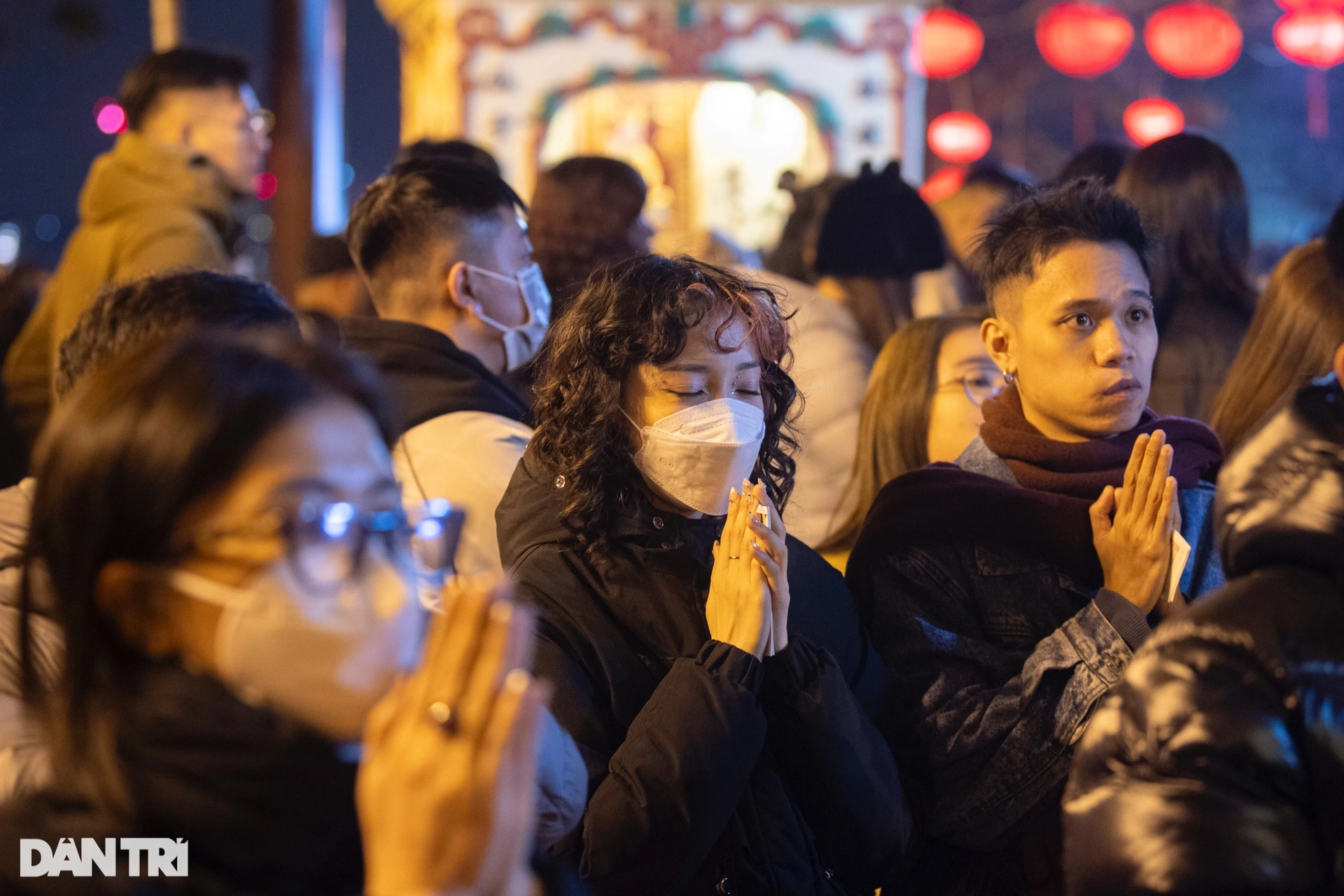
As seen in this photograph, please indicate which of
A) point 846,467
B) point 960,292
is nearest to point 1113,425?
point 846,467

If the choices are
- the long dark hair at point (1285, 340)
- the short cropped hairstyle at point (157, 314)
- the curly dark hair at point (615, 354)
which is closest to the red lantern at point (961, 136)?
the long dark hair at point (1285, 340)

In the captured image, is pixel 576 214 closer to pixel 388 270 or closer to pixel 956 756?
pixel 388 270

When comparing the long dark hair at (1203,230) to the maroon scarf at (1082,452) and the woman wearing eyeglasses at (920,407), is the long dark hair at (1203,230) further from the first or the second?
the maroon scarf at (1082,452)

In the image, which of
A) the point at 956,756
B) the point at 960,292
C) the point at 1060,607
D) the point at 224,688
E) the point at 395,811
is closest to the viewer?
the point at 395,811

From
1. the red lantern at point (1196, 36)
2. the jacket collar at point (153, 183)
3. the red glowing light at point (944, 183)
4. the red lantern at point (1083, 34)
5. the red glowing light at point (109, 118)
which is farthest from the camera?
the red glowing light at point (944, 183)

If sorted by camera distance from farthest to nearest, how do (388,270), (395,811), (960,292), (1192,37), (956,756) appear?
1. (1192,37)
2. (960,292)
3. (388,270)
4. (956,756)
5. (395,811)

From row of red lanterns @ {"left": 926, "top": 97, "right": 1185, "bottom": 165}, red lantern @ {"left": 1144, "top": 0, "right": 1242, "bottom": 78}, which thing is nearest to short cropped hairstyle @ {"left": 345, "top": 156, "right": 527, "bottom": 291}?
red lantern @ {"left": 1144, "top": 0, "right": 1242, "bottom": 78}

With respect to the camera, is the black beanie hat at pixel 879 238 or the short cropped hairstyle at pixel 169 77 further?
the short cropped hairstyle at pixel 169 77

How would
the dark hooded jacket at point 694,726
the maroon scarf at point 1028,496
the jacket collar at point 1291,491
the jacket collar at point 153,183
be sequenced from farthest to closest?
the jacket collar at point 153,183 < the maroon scarf at point 1028,496 < the dark hooded jacket at point 694,726 < the jacket collar at point 1291,491

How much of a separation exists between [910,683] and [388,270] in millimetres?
1787

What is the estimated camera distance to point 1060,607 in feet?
8.81

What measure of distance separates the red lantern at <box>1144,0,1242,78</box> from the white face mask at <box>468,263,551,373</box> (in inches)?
415

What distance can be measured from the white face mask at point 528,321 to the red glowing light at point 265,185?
5.74 feet

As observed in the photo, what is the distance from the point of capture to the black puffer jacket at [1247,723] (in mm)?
1529
